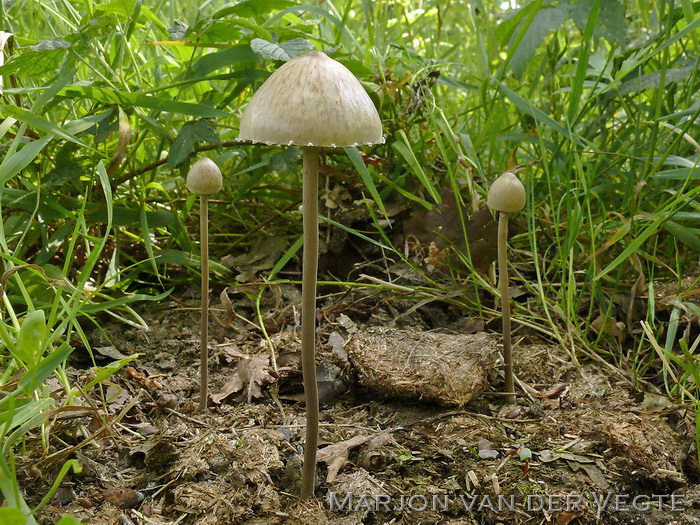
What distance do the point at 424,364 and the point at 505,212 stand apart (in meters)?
0.51

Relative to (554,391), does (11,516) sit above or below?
above

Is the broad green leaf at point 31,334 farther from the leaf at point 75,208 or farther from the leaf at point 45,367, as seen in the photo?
the leaf at point 75,208

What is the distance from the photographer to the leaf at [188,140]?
2160 mm

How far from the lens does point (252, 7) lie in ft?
7.40

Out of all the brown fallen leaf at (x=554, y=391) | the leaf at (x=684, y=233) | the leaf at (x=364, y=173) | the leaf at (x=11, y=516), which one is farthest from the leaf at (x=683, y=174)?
the leaf at (x=11, y=516)

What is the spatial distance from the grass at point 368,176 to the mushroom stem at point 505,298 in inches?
12.4

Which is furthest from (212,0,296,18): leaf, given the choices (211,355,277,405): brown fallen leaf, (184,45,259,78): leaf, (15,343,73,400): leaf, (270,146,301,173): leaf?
(15,343,73,400): leaf

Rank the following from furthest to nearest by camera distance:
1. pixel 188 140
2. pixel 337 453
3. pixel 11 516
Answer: pixel 188 140 → pixel 337 453 → pixel 11 516

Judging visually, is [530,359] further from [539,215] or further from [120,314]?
[120,314]

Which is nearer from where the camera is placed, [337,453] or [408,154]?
[337,453]

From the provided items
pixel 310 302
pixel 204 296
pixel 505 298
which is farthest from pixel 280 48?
pixel 505 298

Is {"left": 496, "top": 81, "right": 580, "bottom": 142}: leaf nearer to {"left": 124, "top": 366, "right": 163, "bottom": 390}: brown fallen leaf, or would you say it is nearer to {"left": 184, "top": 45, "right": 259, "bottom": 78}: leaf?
{"left": 184, "top": 45, "right": 259, "bottom": 78}: leaf

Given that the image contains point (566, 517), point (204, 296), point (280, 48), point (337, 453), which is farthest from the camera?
point (280, 48)

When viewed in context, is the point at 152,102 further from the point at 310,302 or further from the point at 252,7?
the point at 310,302
